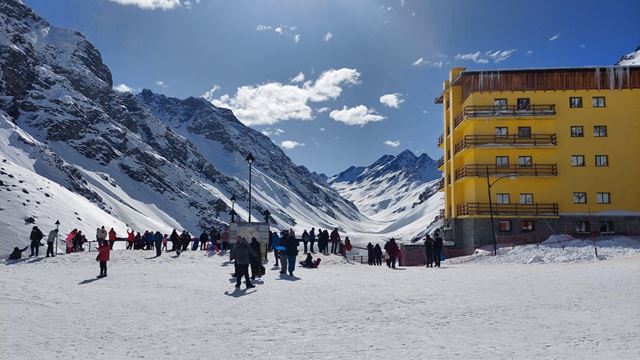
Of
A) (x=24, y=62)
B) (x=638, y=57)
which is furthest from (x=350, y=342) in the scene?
(x=638, y=57)

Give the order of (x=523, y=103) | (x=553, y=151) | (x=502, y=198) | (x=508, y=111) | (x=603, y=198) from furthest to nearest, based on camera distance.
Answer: (x=523, y=103), (x=553, y=151), (x=502, y=198), (x=508, y=111), (x=603, y=198)

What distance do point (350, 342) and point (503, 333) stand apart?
2.90m

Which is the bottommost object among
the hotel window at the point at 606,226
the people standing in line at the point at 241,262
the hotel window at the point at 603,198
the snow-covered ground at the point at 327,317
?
the snow-covered ground at the point at 327,317

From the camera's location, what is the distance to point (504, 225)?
45250 millimetres

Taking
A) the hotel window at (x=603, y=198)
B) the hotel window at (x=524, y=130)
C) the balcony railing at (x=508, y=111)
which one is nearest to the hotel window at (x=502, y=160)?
the hotel window at (x=524, y=130)

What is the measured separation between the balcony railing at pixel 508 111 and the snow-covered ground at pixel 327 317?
92.5 ft

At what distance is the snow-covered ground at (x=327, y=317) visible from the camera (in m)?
8.95

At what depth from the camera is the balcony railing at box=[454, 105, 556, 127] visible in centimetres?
4578

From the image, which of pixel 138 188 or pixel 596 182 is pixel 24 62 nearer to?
pixel 138 188

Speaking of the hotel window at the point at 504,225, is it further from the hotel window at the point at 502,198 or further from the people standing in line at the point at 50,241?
the people standing in line at the point at 50,241

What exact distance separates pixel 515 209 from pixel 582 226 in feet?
19.7

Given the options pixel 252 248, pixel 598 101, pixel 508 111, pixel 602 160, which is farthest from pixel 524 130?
pixel 252 248

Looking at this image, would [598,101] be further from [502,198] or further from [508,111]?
[502,198]

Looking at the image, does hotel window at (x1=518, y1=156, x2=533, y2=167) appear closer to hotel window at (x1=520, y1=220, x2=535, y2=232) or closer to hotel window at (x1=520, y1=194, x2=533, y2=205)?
hotel window at (x1=520, y1=194, x2=533, y2=205)
